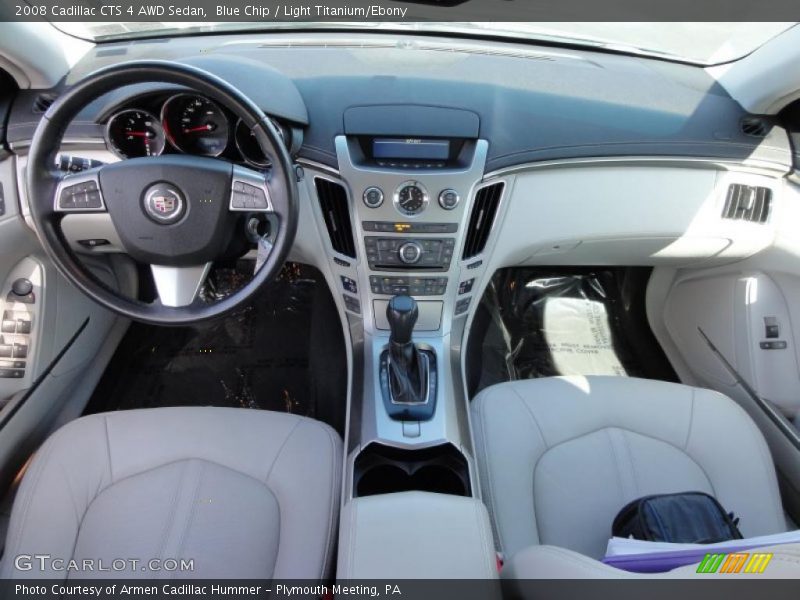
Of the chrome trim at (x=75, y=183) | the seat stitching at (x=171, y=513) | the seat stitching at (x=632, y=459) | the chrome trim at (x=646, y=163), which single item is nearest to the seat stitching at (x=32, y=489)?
the seat stitching at (x=171, y=513)

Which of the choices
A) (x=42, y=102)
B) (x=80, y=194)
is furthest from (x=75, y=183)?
(x=42, y=102)

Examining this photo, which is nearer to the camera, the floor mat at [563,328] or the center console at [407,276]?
the center console at [407,276]

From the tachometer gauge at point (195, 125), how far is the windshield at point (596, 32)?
0.66 metres

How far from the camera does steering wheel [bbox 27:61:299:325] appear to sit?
1.30 metres

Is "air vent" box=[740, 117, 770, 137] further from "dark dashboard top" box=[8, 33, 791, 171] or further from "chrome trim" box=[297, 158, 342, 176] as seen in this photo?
"chrome trim" box=[297, 158, 342, 176]

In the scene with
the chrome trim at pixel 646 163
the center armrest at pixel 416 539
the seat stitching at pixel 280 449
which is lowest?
the seat stitching at pixel 280 449

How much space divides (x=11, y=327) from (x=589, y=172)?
6.00 feet

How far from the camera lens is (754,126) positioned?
183cm

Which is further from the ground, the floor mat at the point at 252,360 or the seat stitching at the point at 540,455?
the seat stitching at the point at 540,455

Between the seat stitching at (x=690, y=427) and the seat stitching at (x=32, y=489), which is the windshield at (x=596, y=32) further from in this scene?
the seat stitching at (x=32, y=489)

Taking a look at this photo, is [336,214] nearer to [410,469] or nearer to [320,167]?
[320,167]

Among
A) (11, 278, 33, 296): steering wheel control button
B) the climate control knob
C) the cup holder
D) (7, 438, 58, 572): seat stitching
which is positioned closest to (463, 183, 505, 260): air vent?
the climate control knob

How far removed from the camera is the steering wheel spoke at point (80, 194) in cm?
133
